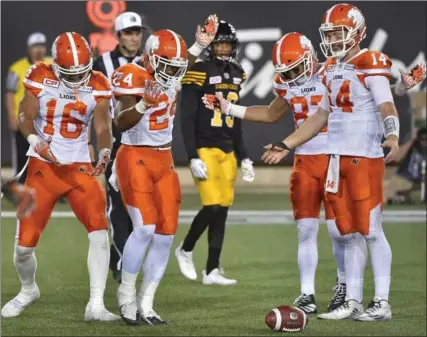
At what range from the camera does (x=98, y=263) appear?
21.4 feet

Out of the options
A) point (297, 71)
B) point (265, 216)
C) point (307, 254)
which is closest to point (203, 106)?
point (297, 71)

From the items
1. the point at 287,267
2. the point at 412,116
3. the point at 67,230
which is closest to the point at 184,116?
the point at 287,267

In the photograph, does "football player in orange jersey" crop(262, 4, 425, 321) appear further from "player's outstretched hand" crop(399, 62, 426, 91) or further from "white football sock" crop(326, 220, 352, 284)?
"white football sock" crop(326, 220, 352, 284)

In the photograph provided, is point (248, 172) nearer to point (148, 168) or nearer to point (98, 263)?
point (148, 168)

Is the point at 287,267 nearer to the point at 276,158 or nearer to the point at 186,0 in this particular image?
the point at 276,158

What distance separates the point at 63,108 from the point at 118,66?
1.45m

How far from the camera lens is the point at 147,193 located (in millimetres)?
6445

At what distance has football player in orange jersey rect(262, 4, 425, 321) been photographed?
648 cm

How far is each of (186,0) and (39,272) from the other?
269 inches

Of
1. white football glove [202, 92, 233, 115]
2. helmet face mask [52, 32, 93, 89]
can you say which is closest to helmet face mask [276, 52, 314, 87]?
white football glove [202, 92, 233, 115]

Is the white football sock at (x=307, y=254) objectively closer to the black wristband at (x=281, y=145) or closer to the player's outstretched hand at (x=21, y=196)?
the black wristband at (x=281, y=145)

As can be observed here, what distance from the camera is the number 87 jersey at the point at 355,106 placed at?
6500 millimetres

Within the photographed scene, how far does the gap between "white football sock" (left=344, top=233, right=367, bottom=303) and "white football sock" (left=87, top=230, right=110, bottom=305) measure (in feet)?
4.48

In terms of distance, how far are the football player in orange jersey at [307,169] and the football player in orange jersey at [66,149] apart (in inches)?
30.7
